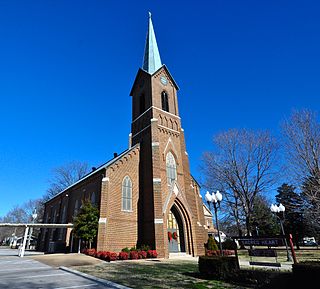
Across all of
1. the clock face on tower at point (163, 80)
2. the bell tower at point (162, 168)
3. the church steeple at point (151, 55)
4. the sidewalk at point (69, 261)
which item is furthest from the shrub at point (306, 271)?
the church steeple at point (151, 55)

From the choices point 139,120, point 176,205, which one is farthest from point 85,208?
point 139,120

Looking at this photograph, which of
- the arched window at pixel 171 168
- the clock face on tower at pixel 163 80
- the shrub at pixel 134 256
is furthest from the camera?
the clock face on tower at pixel 163 80

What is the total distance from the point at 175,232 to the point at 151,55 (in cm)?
2327

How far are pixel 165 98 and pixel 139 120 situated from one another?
4361 millimetres

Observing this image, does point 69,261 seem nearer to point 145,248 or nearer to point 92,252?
point 92,252

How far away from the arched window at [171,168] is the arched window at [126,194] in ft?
13.5

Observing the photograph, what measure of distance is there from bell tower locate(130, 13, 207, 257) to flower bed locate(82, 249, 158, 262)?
816mm

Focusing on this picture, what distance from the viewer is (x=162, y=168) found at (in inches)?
904

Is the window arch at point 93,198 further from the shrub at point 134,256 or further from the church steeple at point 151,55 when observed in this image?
the church steeple at point 151,55

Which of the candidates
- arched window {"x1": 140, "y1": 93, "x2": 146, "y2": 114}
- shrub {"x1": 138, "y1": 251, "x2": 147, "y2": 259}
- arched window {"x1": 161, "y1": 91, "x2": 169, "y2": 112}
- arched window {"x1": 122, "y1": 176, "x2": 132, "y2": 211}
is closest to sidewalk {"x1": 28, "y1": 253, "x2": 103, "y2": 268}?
shrub {"x1": 138, "y1": 251, "x2": 147, "y2": 259}

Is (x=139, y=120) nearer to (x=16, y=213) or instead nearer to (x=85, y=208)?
(x=85, y=208)

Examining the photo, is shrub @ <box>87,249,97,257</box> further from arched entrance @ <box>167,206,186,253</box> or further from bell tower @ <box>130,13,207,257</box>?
arched entrance @ <box>167,206,186,253</box>

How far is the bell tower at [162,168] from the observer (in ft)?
68.0

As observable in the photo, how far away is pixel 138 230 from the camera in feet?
69.2
